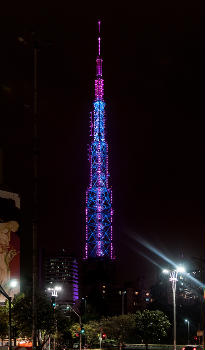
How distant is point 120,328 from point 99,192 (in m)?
91.1

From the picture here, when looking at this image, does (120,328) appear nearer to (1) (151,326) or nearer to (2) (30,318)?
(1) (151,326)

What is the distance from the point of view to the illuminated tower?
583ft

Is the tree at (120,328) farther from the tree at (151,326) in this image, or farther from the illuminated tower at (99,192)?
the illuminated tower at (99,192)

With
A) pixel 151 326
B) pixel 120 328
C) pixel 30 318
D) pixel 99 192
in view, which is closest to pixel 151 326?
pixel 151 326

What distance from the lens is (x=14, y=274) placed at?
100 metres

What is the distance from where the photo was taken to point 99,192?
178 m

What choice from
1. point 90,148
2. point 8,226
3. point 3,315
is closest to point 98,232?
point 90,148

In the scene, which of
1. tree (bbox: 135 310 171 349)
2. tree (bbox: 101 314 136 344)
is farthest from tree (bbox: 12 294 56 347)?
tree (bbox: 101 314 136 344)

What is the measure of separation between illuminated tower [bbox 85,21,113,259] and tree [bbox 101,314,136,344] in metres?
87.9

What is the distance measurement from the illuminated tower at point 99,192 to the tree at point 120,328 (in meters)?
87.9

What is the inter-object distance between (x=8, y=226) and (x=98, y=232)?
78.6m

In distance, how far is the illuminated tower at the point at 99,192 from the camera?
6993 inches

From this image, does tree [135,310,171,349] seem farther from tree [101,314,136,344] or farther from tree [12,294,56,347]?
tree [12,294,56,347]

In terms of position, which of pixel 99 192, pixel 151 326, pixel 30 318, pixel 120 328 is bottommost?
pixel 120 328
